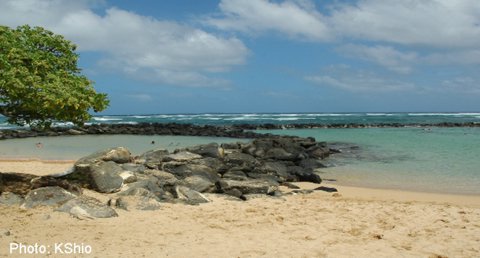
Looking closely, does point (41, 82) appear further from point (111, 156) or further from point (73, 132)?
point (73, 132)

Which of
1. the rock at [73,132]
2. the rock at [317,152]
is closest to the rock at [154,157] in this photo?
the rock at [317,152]

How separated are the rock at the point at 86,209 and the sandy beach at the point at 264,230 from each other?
0.50 feet

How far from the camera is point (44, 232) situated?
6918 mm

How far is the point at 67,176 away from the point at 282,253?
5939mm

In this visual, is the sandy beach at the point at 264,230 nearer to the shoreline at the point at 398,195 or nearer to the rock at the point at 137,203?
the rock at the point at 137,203

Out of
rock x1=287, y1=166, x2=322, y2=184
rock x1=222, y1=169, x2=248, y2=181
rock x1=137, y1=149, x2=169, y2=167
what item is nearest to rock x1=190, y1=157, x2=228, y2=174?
rock x1=222, y1=169, x2=248, y2=181

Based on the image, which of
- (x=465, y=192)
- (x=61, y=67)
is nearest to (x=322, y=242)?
(x=61, y=67)

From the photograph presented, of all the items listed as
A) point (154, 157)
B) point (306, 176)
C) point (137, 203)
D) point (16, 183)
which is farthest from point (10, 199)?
point (306, 176)

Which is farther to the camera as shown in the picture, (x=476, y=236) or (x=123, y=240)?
(x=476, y=236)

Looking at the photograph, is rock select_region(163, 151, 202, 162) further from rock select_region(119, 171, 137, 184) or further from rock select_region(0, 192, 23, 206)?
rock select_region(0, 192, 23, 206)

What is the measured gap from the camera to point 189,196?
1011 cm

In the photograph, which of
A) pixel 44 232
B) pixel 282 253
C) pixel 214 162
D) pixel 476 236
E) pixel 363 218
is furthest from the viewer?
pixel 214 162

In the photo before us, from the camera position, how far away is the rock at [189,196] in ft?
32.6

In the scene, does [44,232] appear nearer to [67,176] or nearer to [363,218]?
[67,176]
